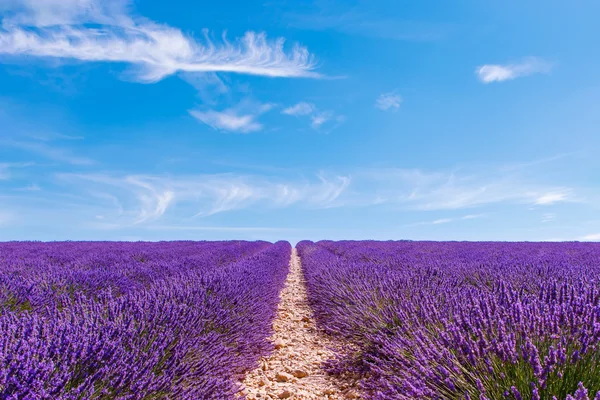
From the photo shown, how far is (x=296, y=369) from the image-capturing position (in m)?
3.33

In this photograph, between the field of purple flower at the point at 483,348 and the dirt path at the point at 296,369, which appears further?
the dirt path at the point at 296,369

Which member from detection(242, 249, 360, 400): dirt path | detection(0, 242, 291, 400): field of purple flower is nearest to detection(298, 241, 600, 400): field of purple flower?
detection(242, 249, 360, 400): dirt path

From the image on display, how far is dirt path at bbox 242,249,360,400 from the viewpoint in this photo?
2.86 meters

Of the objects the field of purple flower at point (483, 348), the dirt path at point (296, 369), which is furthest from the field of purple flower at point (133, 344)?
the field of purple flower at point (483, 348)

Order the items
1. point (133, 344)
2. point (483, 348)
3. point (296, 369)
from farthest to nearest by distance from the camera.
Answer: point (296, 369), point (133, 344), point (483, 348)

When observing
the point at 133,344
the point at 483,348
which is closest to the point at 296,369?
the point at 133,344

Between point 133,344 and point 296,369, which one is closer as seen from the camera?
point 133,344

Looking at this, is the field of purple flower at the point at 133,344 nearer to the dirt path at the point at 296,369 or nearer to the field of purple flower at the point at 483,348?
the dirt path at the point at 296,369

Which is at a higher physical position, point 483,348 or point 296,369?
point 483,348

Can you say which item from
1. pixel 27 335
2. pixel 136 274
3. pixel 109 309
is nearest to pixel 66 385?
pixel 27 335

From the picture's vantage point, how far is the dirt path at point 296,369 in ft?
9.38

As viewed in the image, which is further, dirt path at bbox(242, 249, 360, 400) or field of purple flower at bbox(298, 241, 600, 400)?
dirt path at bbox(242, 249, 360, 400)

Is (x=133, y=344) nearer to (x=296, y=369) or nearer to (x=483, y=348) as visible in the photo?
(x=296, y=369)

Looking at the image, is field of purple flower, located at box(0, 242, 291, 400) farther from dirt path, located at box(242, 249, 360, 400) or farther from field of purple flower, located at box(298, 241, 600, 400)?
field of purple flower, located at box(298, 241, 600, 400)
